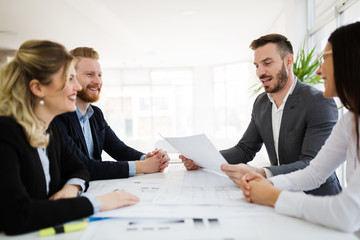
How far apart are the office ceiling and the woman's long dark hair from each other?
4.36 meters

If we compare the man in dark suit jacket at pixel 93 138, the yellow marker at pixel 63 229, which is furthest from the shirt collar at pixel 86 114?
the yellow marker at pixel 63 229

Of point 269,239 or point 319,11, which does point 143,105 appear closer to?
point 319,11

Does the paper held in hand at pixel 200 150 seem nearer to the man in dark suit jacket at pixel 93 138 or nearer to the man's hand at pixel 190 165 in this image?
the man's hand at pixel 190 165

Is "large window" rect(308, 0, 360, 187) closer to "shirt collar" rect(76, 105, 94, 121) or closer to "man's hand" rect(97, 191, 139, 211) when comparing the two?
"shirt collar" rect(76, 105, 94, 121)

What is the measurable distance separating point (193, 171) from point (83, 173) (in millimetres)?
648

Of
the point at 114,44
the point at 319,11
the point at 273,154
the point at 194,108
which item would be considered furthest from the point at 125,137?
the point at 273,154

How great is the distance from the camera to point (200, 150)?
1458mm

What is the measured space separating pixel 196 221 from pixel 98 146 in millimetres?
Result: 1266

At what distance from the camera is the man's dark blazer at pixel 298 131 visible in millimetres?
1614

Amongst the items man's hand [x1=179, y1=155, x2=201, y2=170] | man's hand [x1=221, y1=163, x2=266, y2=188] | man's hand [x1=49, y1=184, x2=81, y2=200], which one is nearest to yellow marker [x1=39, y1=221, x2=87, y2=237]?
man's hand [x1=49, y1=184, x2=81, y2=200]

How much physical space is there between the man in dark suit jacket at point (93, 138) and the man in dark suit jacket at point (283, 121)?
0.27 m

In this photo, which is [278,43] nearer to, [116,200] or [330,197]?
[330,197]

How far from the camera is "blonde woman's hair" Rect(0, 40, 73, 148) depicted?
1.04 metres

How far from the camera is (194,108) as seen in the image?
13.3 m
